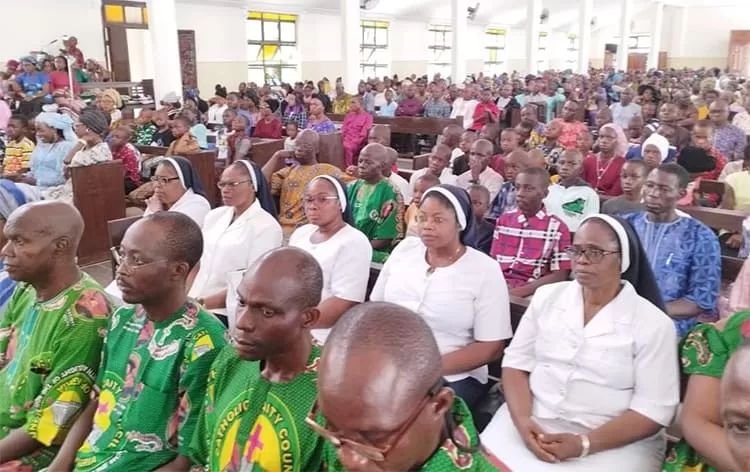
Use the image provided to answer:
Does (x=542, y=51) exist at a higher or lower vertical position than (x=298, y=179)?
higher

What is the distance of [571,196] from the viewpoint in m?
4.12

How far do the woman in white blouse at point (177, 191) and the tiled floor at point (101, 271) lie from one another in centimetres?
171

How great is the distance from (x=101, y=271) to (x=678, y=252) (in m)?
4.42

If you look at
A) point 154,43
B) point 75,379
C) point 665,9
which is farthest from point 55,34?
point 665,9

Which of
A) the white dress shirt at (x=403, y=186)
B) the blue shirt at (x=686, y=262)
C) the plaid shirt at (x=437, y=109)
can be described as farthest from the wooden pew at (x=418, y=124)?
the blue shirt at (x=686, y=262)

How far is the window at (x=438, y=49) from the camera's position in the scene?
921 inches

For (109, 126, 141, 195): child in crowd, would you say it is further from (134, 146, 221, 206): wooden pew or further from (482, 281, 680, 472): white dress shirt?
(482, 281, 680, 472): white dress shirt

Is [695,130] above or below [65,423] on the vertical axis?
above

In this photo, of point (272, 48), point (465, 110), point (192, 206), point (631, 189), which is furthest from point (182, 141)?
point (272, 48)

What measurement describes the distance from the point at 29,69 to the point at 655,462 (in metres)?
10.5

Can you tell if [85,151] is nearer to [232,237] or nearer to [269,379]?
[232,237]

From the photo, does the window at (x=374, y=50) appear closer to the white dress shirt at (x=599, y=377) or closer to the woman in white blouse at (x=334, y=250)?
A: the woman in white blouse at (x=334, y=250)

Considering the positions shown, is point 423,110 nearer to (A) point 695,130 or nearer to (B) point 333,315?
(A) point 695,130

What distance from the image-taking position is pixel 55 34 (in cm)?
1253
